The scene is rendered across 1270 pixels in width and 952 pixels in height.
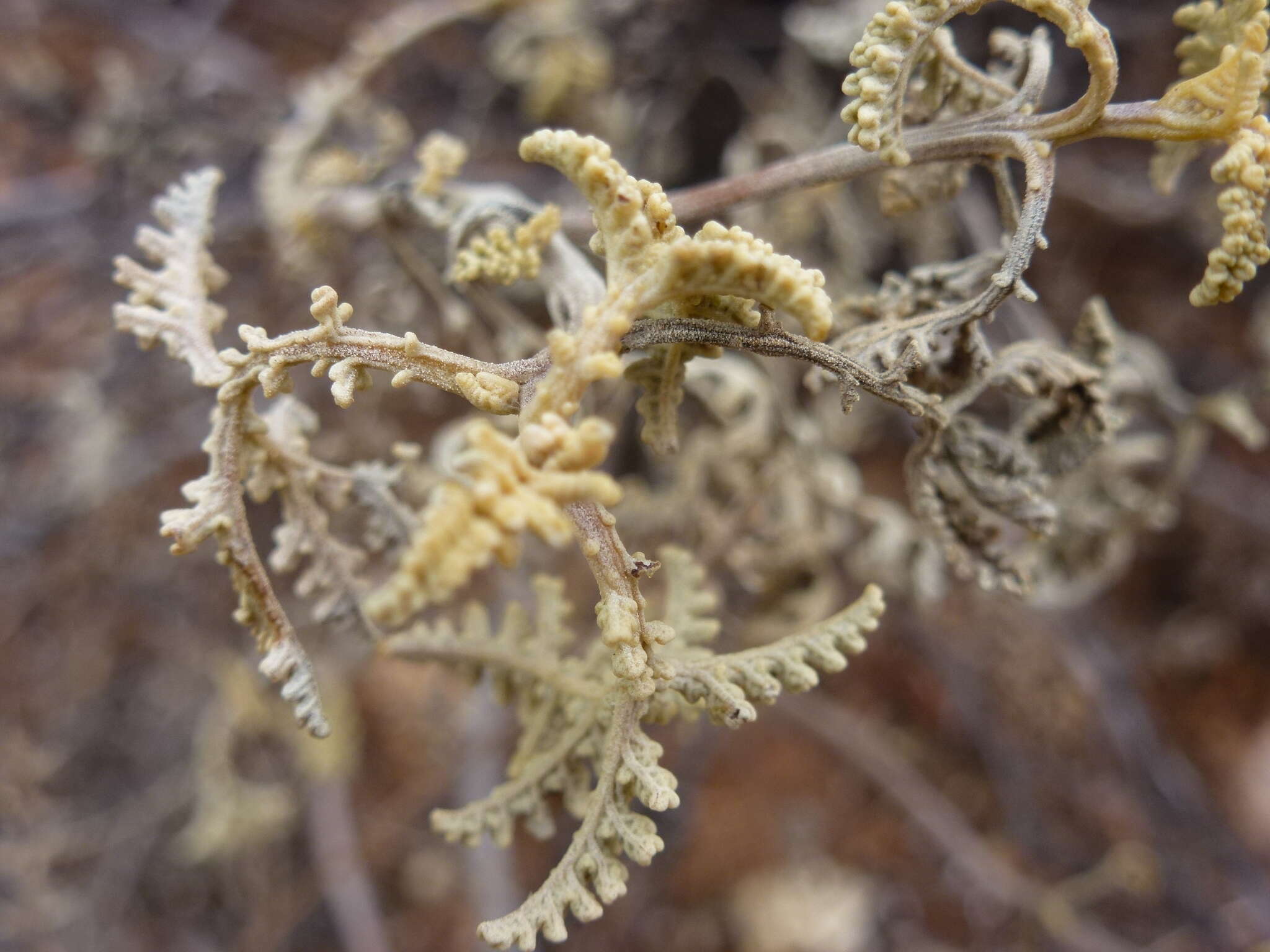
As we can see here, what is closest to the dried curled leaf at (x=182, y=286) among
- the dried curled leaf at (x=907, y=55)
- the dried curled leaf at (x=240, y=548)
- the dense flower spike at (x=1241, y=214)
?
the dried curled leaf at (x=240, y=548)

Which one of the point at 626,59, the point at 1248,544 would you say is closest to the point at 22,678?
the point at 626,59

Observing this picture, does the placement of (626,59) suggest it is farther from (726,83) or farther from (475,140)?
(475,140)

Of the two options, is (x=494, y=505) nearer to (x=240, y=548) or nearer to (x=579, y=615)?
(x=240, y=548)

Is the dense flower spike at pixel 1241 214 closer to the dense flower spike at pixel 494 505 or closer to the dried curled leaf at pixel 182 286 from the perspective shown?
the dense flower spike at pixel 494 505

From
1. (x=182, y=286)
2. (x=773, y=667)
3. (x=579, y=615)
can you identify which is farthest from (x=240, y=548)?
(x=579, y=615)

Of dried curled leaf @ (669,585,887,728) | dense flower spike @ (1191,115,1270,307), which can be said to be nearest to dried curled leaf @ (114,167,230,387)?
dried curled leaf @ (669,585,887,728)
